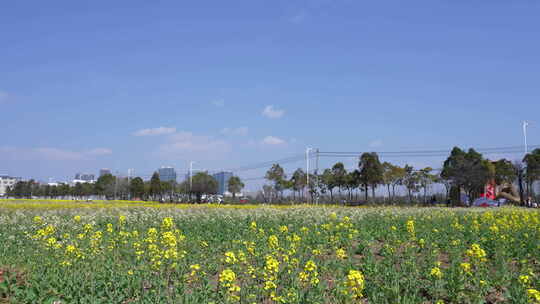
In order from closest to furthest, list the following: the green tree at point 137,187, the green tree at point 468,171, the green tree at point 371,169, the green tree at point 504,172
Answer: the green tree at point 468,171 < the green tree at point 371,169 < the green tree at point 504,172 < the green tree at point 137,187

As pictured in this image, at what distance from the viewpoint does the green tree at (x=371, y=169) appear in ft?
151

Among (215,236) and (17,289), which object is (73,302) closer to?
(17,289)

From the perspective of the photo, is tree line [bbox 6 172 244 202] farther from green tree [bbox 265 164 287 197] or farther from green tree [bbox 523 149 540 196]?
green tree [bbox 523 149 540 196]

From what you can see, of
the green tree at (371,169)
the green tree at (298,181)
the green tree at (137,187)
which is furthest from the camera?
the green tree at (137,187)

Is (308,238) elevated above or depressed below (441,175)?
below

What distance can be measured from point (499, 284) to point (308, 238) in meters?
4.79

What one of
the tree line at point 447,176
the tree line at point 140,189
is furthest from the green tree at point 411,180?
the tree line at point 140,189

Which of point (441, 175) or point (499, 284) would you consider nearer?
point (499, 284)

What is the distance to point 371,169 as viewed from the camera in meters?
46.2

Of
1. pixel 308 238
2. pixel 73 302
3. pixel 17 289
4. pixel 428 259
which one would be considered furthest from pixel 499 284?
pixel 17 289

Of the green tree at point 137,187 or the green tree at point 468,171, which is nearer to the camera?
the green tree at point 468,171

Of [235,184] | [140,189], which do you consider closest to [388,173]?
[235,184]

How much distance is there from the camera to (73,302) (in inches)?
250

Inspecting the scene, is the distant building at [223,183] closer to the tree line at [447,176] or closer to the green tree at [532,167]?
the tree line at [447,176]
